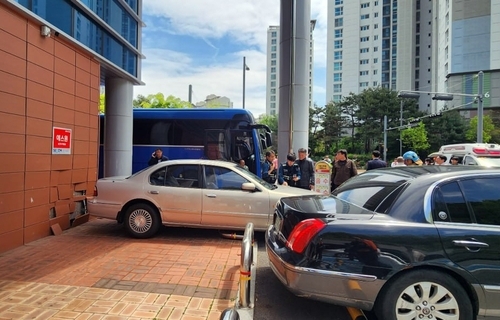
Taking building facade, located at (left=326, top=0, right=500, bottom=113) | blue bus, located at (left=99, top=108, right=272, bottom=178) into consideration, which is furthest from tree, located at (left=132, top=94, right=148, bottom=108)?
building facade, located at (left=326, top=0, right=500, bottom=113)

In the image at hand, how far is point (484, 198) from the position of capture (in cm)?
310

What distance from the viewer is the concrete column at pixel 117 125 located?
9.44m

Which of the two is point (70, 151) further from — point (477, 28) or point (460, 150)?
point (477, 28)

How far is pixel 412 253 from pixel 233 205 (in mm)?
3461

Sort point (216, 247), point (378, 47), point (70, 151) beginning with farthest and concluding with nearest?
point (378, 47) → point (70, 151) → point (216, 247)

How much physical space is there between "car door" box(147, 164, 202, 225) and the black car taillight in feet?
10.0

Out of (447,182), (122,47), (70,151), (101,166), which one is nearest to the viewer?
(447,182)

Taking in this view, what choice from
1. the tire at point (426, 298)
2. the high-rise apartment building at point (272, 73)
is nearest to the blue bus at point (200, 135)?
the tire at point (426, 298)

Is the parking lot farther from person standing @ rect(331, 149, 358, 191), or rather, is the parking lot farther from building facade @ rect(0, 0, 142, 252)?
person standing @ rect(331, 149, 358, 191)

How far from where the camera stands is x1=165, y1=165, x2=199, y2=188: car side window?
611 centimetres

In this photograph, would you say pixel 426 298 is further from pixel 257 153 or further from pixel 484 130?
pixel 484 130

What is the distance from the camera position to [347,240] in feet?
9.69

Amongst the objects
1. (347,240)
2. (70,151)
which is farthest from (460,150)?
(70,151)

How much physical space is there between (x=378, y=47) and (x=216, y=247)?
85.4 meters
